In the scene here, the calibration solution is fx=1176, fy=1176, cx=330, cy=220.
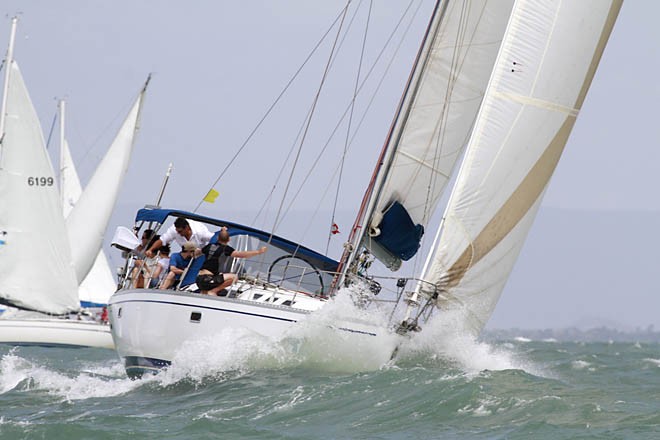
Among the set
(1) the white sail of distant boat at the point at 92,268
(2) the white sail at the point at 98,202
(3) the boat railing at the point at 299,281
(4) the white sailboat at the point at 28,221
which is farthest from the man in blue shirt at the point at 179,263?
(1) the white sail of distant boat at the point at 92,268

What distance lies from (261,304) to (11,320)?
43.9ft

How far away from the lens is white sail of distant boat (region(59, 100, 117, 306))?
35.6 m

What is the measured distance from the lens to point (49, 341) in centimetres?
2530

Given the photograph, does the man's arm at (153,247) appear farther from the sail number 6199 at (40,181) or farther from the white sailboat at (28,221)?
the sail number 6199 at (40,181)

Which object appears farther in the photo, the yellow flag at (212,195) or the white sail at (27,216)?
the white sail at (27,216)

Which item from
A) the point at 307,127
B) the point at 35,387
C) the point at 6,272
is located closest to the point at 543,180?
the point at 307,127

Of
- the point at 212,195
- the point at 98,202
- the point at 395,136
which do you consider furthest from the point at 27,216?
the point at 395,136

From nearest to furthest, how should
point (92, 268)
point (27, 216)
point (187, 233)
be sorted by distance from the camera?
point (187, 233) → point (27, 216) → point (92, 268)

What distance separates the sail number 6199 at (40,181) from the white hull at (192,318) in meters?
9.65

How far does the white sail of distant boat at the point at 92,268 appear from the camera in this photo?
3559cm

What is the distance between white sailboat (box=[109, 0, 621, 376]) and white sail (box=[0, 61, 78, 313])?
8595 mm

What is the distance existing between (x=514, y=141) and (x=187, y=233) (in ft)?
14.9

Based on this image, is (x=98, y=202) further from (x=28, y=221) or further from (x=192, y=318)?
(x=192, y=318)

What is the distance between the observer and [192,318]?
14.2 metres
